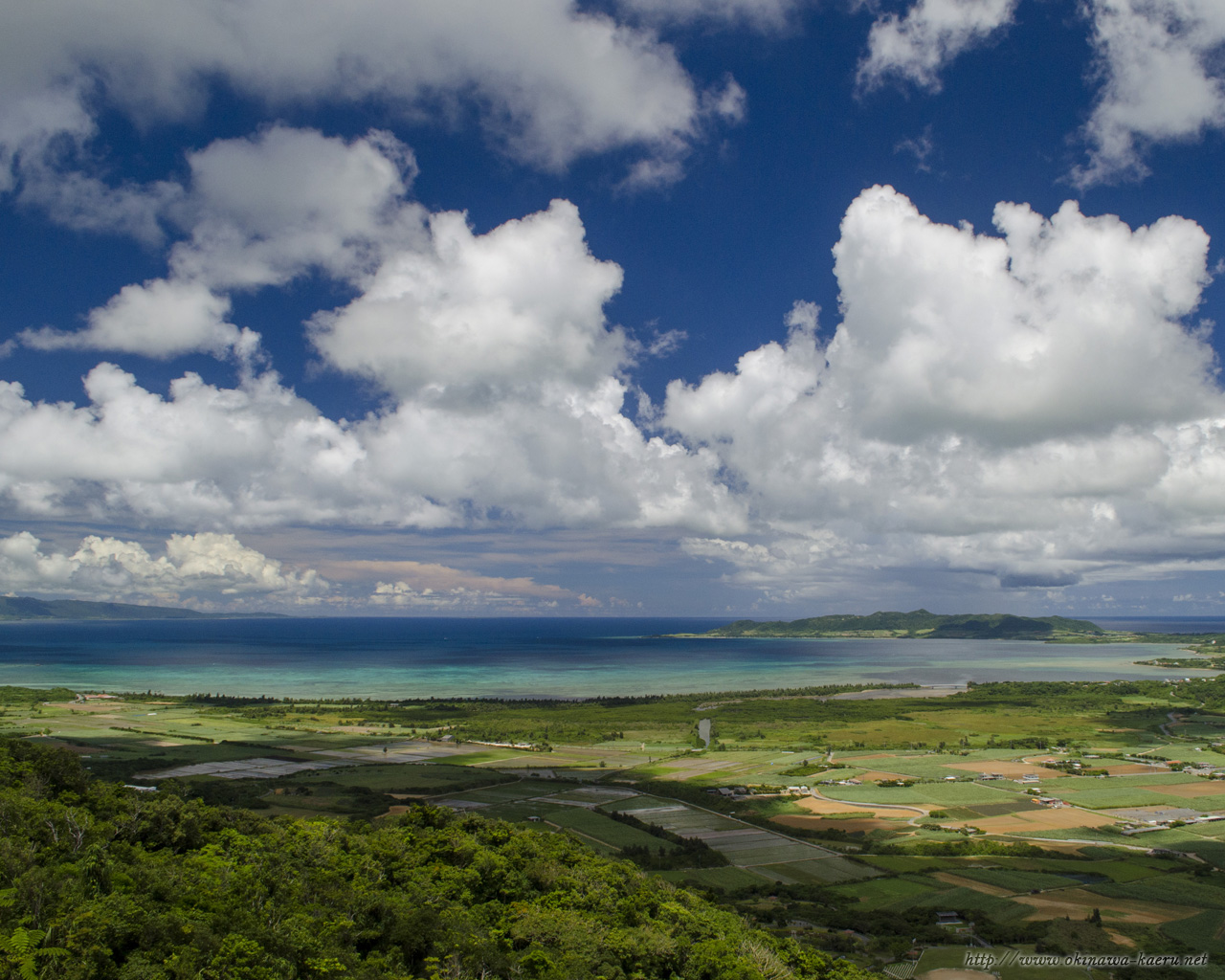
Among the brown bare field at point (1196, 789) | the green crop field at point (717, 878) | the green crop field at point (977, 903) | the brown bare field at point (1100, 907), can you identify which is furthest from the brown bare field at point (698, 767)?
the brown bare field at point (1196, 789)

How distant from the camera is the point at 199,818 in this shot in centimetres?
4597

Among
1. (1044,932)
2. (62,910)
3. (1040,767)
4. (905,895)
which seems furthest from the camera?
(1040,767)

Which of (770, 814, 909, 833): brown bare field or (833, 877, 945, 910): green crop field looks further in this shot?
(770, 814, 909, 833): brown bare field

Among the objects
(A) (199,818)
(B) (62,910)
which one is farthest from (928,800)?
(B) (62,910)

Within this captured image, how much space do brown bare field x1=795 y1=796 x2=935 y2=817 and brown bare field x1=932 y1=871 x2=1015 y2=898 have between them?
84.8 feet

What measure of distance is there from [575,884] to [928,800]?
240 feet

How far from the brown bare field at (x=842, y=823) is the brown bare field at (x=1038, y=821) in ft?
24.0

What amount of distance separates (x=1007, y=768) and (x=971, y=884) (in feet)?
232

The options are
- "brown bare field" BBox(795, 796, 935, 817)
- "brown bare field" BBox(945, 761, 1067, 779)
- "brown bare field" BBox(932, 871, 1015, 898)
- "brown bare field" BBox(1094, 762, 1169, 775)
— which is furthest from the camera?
"brown bare field" BBox(1094, 762, 1169, 775)

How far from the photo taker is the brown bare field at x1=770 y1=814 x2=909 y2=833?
82750 mm

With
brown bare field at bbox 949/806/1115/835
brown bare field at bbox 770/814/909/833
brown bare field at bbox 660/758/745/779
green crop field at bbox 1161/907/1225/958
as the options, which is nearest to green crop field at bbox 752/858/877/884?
brown bare field at bbox 770/814/909/833

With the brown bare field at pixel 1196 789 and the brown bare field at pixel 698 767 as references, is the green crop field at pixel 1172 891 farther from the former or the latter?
the brown bare field at pixel 698 767

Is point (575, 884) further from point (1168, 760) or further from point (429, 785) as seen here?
point (1168, 760)

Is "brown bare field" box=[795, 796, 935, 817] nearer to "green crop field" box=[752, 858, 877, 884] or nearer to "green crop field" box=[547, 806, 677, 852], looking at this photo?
"green crop field" box=[752, 858, 877, 884]
